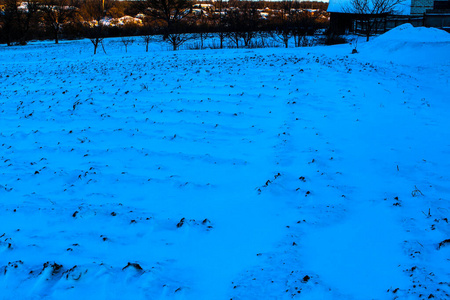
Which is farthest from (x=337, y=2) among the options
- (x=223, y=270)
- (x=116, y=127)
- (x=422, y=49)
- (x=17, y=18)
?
(x=17, y=18)

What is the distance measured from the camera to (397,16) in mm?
25688

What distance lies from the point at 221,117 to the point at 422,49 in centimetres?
1168

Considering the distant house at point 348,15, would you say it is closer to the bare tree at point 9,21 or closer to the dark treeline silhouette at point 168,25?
the dark treeline silhouette at point 168,25

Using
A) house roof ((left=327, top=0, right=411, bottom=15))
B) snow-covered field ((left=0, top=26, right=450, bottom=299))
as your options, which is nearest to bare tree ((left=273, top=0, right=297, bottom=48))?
house roof ((left=327, top=0, right=411, bottom=15))

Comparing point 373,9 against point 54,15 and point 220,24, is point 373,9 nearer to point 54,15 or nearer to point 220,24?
point 220,24

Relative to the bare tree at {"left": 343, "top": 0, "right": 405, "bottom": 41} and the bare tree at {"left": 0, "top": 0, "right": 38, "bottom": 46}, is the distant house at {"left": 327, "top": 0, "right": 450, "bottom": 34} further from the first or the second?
the bare tree at {"left": 0, "top": 0, "right": 38, "bottom": 46}

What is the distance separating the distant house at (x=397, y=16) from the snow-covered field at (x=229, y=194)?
19009 millimetres

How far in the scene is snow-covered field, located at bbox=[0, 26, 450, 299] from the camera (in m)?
2.78

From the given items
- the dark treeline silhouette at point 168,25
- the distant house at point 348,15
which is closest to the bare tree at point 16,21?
the dark treeline silhouette at point 168,25

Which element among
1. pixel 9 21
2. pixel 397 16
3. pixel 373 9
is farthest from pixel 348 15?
pixel 9 21

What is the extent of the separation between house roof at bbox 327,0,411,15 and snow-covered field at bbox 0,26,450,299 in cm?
2284

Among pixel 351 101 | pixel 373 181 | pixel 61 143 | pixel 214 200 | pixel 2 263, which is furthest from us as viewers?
pixel 351 101

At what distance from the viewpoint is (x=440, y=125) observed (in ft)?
20.0

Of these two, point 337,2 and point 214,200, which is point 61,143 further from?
point 337,2
